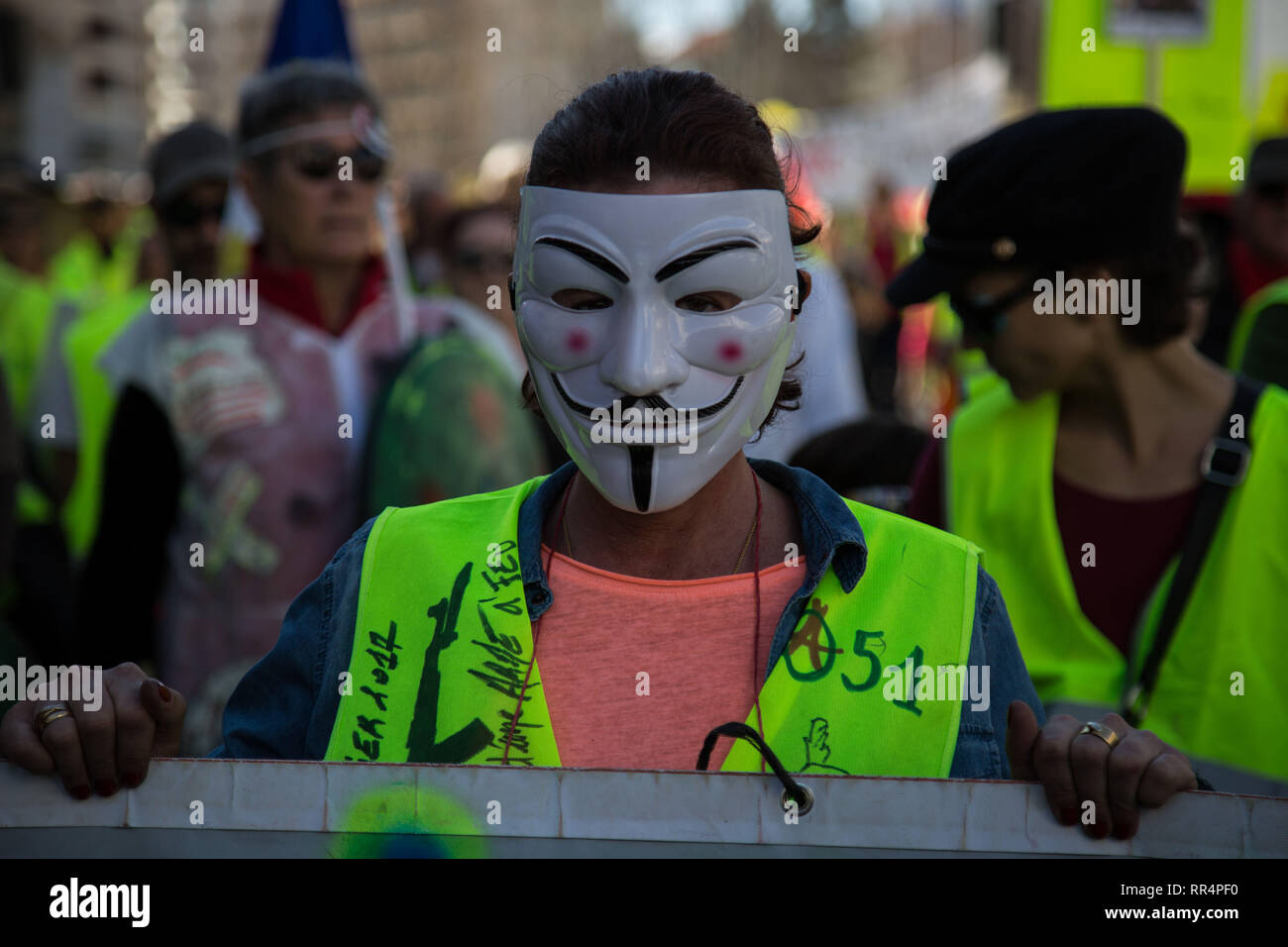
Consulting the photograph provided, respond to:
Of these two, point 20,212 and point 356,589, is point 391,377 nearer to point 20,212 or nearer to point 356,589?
point 356,589

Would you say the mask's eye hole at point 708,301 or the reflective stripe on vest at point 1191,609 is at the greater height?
the mask's eye hole at point 708,301

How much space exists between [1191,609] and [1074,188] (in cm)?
85

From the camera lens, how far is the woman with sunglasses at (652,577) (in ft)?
6.82

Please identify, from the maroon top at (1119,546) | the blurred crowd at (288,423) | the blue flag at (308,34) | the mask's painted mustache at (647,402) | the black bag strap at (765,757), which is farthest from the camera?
the blue flag at (308,34)

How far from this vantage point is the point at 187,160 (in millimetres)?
5465

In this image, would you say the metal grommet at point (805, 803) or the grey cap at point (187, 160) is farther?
the grey cap at point (187, 160)

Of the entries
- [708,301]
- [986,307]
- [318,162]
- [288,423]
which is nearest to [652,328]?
[708,301]

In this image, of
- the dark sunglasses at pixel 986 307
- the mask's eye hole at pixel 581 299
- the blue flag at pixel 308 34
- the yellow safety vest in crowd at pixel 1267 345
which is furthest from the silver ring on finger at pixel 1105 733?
the blue flag at pixel 308 34

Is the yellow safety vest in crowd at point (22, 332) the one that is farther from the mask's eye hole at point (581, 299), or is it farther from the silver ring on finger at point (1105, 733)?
the silver ring on finger at point (1105, 733)

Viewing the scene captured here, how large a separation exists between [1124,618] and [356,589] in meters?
1.63

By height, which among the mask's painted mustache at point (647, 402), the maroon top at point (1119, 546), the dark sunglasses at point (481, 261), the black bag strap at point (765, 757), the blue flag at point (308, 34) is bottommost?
the black bag strap at point (765, 757)
